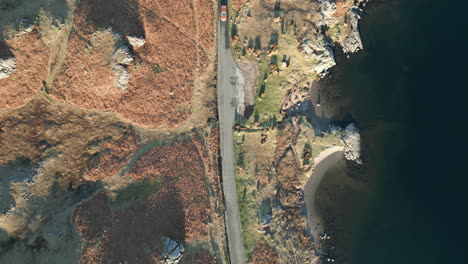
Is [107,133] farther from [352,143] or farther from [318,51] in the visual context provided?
[352,143]

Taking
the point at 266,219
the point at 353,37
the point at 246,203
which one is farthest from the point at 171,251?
the point at 353,37

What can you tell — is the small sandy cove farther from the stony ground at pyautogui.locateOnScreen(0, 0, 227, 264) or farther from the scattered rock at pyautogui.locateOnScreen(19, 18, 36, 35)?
the scattered rock at pyautogui.locateOnScreen(19, 18, 36, 35)

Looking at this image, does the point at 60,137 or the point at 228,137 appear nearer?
the point at 60,137

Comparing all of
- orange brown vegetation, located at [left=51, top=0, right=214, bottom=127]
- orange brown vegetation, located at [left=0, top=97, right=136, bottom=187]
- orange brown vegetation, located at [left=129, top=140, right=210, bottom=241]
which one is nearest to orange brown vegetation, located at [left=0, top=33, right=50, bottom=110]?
orange brown vegetation, located at [left=0, top=97, right=136, bottom=187]

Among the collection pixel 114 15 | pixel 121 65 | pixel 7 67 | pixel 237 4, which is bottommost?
pixel 7 67

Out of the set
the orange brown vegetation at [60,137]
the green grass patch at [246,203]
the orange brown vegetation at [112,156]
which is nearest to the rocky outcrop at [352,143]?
the green grass patch at [246,203]

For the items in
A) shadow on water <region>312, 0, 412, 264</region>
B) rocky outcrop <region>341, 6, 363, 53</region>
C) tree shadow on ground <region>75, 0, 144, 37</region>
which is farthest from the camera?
rocky outcrop <region>341, 6, 363, 53</region>
